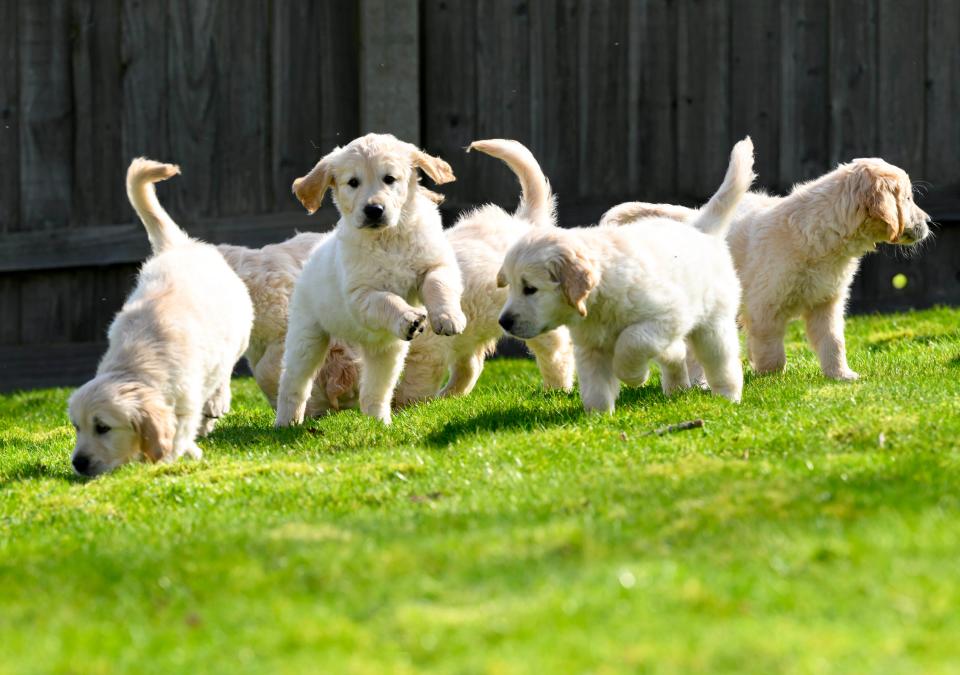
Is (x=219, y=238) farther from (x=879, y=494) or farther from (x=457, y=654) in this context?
(x=457, y=654)

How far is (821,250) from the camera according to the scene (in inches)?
305

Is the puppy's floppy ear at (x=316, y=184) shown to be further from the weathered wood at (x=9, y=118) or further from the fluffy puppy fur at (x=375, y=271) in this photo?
the weathered wood at (x=9, y=118)

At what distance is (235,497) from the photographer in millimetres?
5512

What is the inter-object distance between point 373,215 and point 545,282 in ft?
3.52

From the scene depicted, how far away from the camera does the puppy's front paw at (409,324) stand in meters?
6.75

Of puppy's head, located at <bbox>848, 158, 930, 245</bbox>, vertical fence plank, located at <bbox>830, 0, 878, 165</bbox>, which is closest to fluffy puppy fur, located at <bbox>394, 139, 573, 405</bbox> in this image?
puppy's head, located at <bbox>848, 158, 930, 245</bbox>

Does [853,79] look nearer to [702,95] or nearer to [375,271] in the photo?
[702,95]

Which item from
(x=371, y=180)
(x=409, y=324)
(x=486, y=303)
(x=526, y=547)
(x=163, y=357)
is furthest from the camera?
(x=486, y=303)

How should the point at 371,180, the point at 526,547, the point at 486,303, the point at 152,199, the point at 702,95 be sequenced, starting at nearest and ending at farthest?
the point at 526,547, the point at 371,180, the point at 152,199, the point at 486,303, the point at 702,95

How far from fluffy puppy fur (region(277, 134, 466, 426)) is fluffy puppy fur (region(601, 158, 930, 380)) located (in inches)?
63.9

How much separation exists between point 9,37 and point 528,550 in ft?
26.9

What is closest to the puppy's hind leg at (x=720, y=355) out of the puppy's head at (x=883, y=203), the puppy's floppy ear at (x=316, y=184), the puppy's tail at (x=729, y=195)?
the puppy's tail at (x=729, y=195)

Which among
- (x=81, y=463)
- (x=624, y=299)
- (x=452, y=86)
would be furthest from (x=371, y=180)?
(x=452, y=86)

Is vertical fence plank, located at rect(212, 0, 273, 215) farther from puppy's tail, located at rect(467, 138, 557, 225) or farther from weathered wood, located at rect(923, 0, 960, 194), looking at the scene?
weathered wood, located at rect(923, 0, 960, 194)
